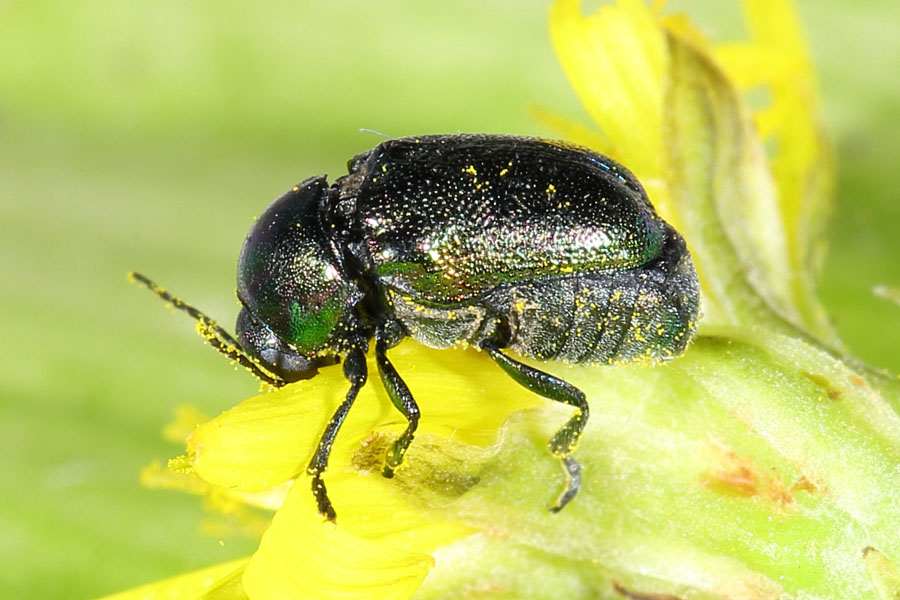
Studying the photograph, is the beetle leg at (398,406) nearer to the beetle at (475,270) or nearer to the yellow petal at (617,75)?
the beetle at (475,270)

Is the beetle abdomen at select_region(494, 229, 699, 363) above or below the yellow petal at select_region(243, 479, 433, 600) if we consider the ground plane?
above

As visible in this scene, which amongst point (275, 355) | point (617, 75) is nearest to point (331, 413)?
point (275, 355)

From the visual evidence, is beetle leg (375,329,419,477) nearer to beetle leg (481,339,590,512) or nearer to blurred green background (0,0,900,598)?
beetle leg (481,339,590,512)

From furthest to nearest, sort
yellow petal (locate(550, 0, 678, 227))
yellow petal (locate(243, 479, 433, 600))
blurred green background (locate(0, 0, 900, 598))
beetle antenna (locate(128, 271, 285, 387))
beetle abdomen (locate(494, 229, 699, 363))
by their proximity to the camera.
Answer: blurred green background (locate(0, 0, 900, 598)) < yellow petal (locate(550, 0, 678, 227)) < beetle antenna (locate(128, 271, 285, 387)) < beetle abdomen (locate(494, 229, 699, 363)) < yellow petal (locate(243, 479, 433, 600))

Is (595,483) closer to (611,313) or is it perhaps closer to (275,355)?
(611,313)

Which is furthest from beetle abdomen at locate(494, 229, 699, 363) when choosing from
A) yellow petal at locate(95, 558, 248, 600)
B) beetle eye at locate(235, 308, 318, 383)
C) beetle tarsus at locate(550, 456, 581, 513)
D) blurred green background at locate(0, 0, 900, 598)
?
blurred green background at locate(0, 0, 900, 598)

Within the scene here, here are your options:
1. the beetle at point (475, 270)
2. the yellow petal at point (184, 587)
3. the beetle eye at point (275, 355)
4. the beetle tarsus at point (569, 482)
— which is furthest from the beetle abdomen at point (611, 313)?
Answer: the yellow petal at point (184, 587)
